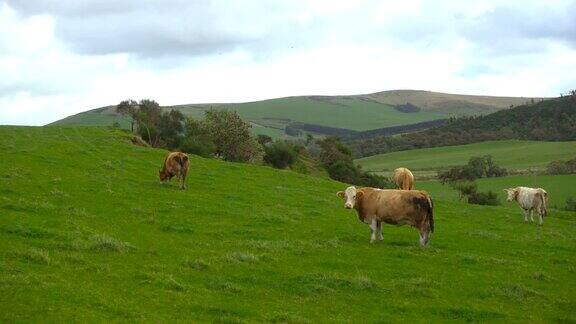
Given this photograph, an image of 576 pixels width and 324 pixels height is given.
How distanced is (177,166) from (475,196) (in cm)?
5565

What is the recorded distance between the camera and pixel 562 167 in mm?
111250

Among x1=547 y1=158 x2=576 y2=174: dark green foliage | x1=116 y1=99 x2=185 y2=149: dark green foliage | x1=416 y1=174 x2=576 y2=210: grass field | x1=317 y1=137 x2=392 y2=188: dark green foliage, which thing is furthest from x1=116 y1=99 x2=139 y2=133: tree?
x1=547 y1=158 x2=576 y2=174: dark green foliage

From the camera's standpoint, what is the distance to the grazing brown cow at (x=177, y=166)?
3266 centimetres

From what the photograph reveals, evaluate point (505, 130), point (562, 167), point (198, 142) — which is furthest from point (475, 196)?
point (505, 130)

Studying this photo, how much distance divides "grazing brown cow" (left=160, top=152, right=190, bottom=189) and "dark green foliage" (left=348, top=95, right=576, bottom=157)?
14095 cm

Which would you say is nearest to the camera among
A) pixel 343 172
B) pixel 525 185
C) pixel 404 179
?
pixel 404 179

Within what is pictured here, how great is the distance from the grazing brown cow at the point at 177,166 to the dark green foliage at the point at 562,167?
92851mm

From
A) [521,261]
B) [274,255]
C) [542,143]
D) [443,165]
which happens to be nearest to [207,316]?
[274,255]

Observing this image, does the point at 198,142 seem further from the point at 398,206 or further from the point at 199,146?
the point at 398,206

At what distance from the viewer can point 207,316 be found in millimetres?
13008

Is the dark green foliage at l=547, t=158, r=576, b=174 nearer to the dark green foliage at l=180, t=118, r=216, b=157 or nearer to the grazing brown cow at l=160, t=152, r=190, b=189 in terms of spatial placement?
the dark green foliage at l=180, t=118, r=216, b=157

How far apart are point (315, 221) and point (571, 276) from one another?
10804 mm

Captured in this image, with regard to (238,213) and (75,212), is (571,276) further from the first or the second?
(75,212)

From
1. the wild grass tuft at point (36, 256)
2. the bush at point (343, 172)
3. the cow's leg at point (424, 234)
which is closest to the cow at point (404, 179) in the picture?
the cow's leg at point (424, 234)
